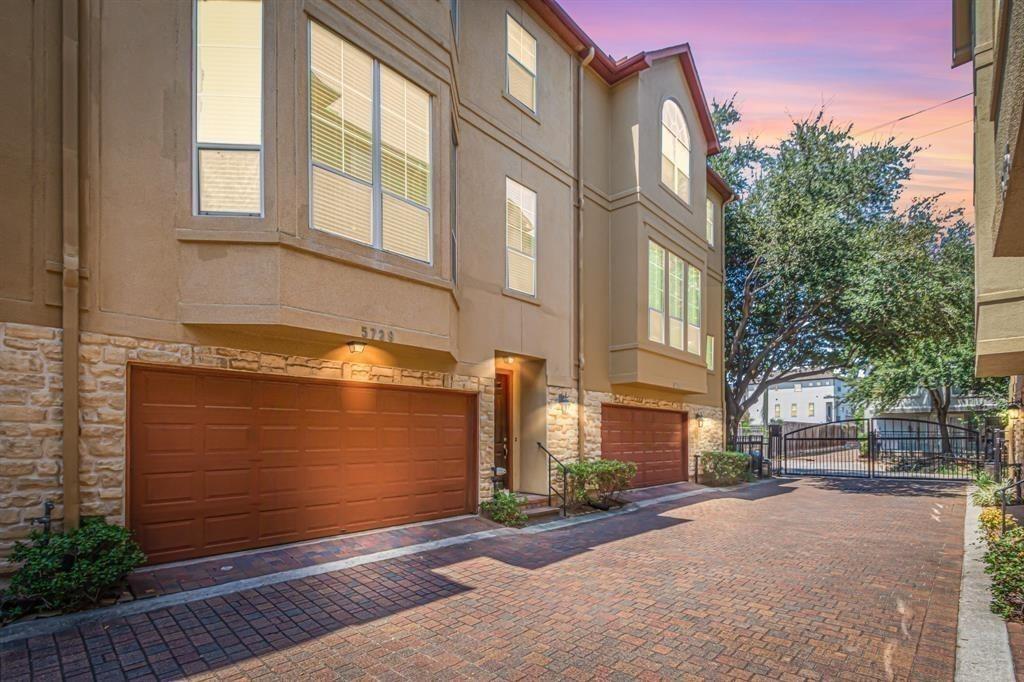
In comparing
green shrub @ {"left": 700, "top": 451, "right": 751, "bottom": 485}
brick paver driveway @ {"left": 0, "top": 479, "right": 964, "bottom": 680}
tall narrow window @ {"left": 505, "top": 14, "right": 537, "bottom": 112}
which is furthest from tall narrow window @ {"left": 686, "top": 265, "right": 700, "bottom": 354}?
→ brick paver driveway @ {"left": 0, "top": 479, "right": 964, "bottom": 680}

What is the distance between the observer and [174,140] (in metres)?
6.48

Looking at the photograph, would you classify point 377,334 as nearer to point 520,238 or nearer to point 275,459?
point 275,459

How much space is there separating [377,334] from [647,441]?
9771 mm

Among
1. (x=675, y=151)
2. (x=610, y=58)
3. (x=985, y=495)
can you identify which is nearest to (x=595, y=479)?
(x=985, y=495)

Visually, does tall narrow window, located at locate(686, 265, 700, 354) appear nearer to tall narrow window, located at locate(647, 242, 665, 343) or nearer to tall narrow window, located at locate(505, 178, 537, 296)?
tall narrow window, located at locate(647, 242, 665, 343)

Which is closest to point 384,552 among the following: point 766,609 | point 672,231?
point 766,609

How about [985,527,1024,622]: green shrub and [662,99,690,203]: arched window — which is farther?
[662,99,690,203]: arched window

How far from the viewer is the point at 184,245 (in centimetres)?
648

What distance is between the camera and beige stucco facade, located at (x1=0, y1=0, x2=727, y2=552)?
18.2 feet

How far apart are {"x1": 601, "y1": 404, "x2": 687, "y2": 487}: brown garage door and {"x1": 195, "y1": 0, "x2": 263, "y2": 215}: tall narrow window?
372 inches

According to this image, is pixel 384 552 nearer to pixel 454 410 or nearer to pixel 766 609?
pixel 454 410

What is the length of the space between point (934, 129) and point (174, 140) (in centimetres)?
1794

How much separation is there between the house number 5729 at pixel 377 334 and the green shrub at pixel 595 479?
516cm

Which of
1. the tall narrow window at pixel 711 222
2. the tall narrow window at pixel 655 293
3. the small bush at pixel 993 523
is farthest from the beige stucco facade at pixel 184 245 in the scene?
the tall narrow window at pixel 711 222
